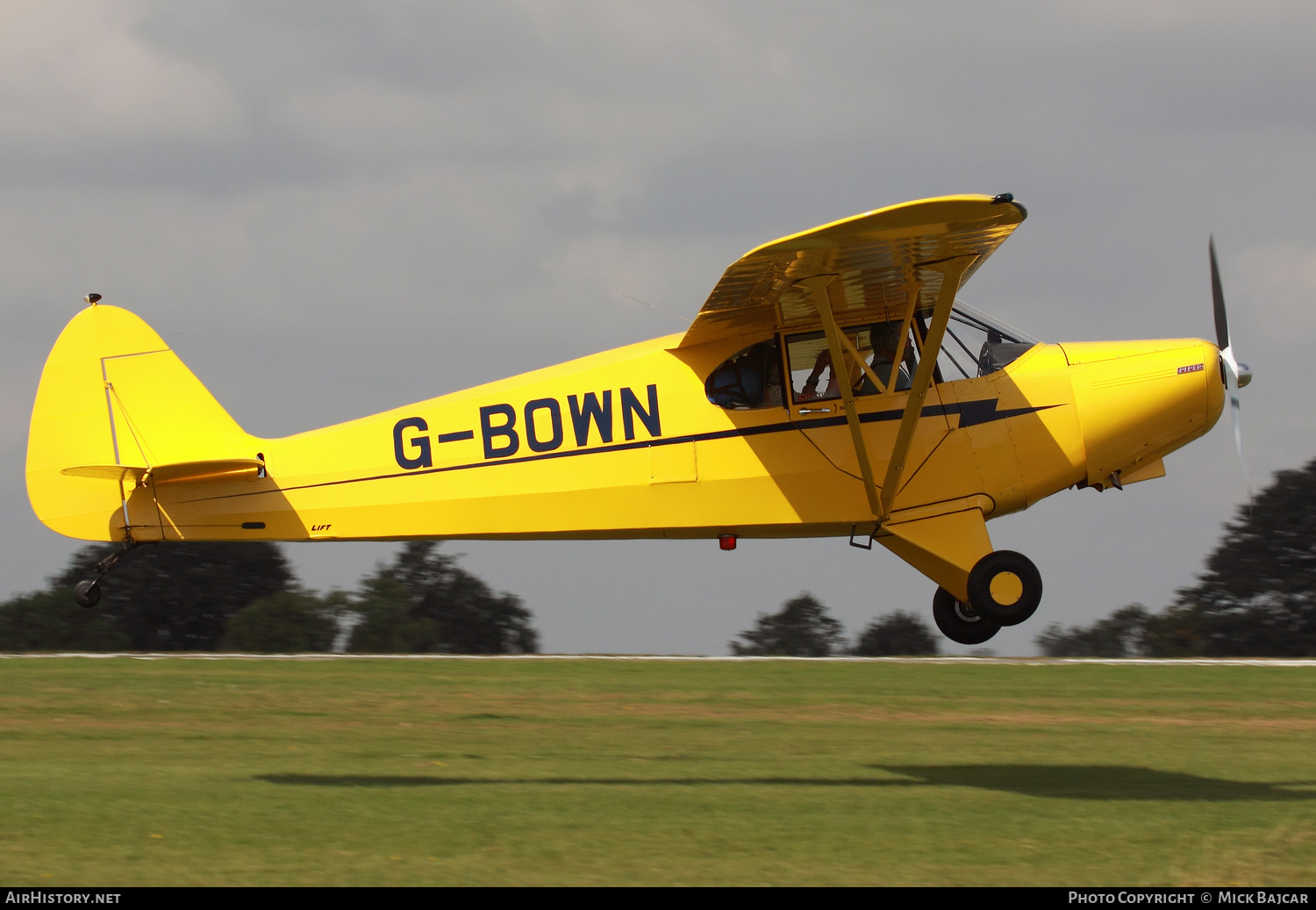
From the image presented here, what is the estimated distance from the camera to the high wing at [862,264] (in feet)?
29.3

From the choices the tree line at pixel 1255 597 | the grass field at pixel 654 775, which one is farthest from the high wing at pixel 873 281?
the tree line at pixel 1255 597

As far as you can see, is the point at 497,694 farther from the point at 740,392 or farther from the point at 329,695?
the point at 740,392

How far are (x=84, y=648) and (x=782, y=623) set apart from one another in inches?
602

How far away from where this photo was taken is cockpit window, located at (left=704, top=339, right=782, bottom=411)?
10.6 meters

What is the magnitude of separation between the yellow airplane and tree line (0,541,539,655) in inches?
703

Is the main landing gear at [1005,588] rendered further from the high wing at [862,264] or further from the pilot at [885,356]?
the high wing at [862,264]

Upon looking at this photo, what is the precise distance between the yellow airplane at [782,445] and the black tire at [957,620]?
0.05 feet

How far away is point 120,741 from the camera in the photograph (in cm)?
1263

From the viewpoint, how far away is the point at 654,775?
431 inches

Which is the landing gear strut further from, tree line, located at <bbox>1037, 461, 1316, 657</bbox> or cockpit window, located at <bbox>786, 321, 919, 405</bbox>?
tree line, located at <bbox>1037, 461, 1316, 657</bbox>

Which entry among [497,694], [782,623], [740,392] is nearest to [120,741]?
[497,694]
